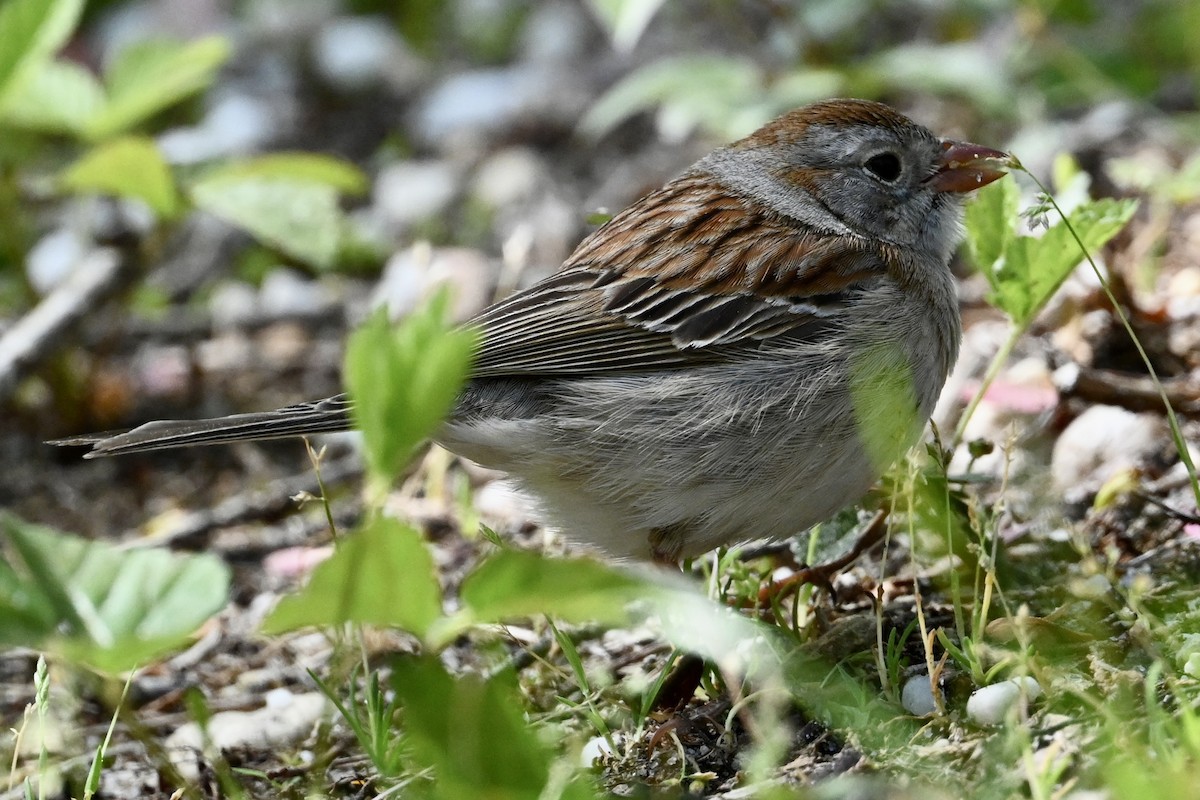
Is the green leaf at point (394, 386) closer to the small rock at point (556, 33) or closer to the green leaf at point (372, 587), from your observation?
the green leaf at point (372, 587)

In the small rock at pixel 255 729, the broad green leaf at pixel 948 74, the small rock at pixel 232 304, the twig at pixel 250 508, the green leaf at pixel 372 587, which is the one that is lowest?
the small rock at pixel 255 729

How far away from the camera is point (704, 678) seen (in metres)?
2.51

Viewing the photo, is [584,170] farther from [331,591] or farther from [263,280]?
[331,591]

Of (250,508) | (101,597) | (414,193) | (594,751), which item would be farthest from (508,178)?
(101,597)

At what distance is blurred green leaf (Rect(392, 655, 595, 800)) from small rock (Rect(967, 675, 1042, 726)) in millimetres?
733

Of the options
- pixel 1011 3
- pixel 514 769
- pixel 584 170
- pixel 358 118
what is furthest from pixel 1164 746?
pixel 358 118

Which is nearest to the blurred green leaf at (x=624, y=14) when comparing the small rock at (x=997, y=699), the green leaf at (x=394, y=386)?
the small rock at (x=997, y=699)

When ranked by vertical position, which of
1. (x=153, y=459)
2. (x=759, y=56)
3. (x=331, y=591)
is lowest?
(x=153, y=459)

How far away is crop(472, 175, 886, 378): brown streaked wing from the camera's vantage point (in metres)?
2.89

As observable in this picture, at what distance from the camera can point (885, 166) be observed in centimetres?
325

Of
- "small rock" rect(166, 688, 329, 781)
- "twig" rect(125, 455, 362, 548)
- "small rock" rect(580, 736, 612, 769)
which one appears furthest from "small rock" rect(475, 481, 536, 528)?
"small rock" rect(580, 736, 612, 769)

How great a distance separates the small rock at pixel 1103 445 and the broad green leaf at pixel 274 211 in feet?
7.16

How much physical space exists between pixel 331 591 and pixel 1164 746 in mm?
1098

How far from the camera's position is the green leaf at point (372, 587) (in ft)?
5.48
